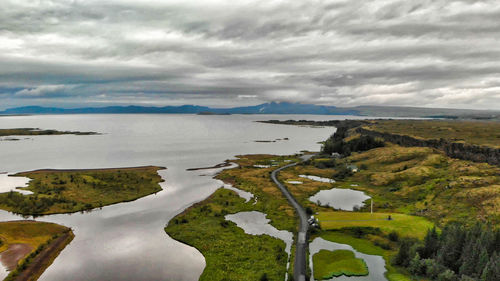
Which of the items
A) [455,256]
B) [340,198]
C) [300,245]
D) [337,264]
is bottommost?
[340,198]

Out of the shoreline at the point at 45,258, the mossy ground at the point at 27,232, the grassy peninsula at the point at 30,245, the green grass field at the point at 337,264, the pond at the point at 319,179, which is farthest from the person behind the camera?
the pond at the point at 319,179

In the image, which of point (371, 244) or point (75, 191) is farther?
point (75, 191)

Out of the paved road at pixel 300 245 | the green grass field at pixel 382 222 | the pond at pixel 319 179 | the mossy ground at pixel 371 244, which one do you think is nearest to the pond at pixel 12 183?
the paved road at pixel 300 245

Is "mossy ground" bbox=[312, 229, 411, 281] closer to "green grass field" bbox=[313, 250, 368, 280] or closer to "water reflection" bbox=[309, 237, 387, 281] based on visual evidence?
"water reflection" bbox=[309, 237, 387, 281]

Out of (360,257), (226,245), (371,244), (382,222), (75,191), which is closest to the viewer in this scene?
(360,257)

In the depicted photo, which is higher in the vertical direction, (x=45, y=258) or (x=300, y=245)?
(x=300, y=245)

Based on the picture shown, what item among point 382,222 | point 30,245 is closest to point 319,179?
point 382,222

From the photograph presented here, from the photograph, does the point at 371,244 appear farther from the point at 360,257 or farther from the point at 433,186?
the point at 433,186

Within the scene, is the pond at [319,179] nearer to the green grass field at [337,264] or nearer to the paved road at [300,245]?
the paved road at [300,245]
